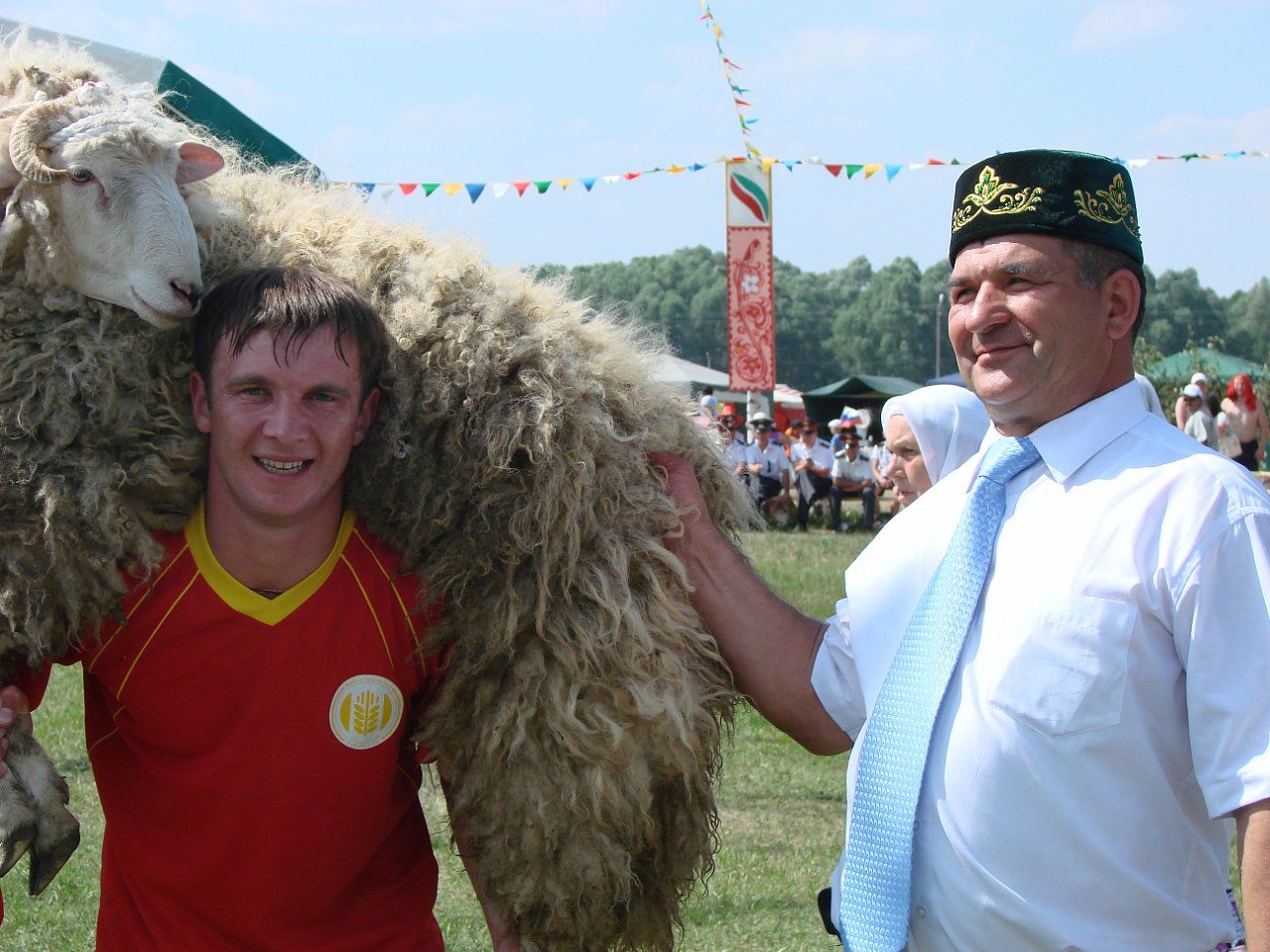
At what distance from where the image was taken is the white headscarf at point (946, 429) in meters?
3.92

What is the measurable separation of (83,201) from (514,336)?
2.67 ft

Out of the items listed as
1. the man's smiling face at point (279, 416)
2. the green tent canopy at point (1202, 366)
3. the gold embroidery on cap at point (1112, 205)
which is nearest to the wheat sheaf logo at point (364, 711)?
the man's smiling face at point (279, 416)

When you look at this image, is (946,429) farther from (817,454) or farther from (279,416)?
(817,454)

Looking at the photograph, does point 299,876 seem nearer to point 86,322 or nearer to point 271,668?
point 271,668

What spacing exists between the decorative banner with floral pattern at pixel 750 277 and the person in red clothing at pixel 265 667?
15.5 meters

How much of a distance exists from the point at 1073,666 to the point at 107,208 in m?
1.84

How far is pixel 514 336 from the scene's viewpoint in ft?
7.77

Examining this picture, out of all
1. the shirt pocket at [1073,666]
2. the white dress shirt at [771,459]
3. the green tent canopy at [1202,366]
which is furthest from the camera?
the green tent canopy at [1202,366]

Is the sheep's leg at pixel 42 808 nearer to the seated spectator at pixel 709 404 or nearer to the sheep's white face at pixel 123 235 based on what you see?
the sheep's white face at pixel 123 235

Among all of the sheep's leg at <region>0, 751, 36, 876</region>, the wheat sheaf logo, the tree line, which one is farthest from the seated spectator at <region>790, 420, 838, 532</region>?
the tree line

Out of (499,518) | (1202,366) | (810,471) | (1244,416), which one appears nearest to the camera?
(499,518)

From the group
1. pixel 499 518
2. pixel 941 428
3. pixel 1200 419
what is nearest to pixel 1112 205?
pixel 499 518

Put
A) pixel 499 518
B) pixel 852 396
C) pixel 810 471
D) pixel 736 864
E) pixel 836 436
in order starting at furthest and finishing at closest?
1. pixel 852 396
2. pixel 836 436
3. pixel 810 471
4. pixel 736 864
5. pixel 499 518

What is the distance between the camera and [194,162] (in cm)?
232
